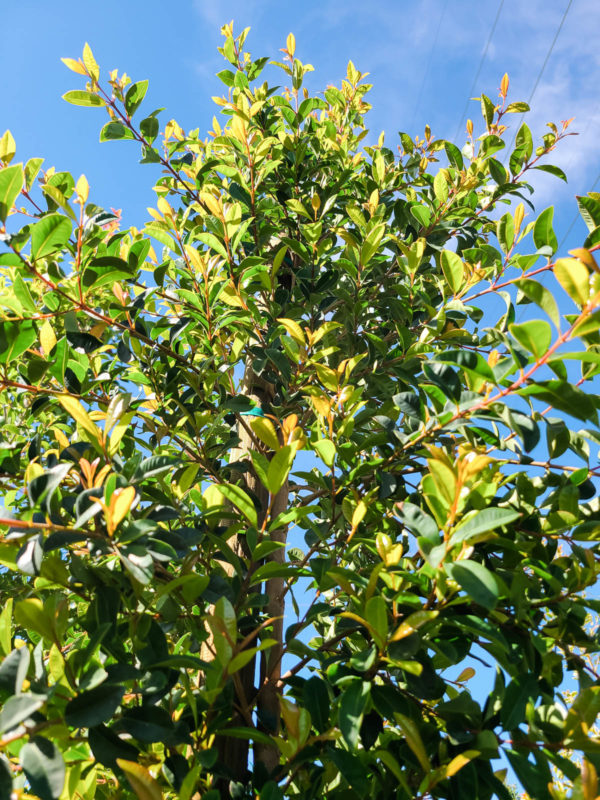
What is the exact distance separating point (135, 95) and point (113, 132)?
171 mm

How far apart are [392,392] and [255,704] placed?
0.94m

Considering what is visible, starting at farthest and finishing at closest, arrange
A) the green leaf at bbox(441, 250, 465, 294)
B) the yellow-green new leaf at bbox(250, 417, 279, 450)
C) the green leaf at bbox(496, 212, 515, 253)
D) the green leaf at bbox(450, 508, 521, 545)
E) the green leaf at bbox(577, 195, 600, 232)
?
the green leaf at bbox(496, 212, 515, 253)
the green leaf at bbox(441, 250, 465, 294)
the green leaf at bbox(577, 195, 600, 232)
the yellow-green new leaf at bbox(250, 417, 279, 450)
the green leaf at bbox(450, 508, 521, 545)

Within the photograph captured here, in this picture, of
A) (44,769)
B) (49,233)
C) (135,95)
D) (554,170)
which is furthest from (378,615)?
(135,95)

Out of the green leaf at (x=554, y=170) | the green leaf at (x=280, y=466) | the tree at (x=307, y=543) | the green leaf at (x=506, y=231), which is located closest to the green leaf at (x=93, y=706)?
the tree at (x=307, y=543)

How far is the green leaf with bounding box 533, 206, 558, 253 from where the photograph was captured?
1.48 metres

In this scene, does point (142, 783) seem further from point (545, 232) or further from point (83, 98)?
point (83, 98)

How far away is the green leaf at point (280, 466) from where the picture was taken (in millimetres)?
1214

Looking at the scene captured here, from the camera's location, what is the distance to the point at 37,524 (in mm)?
1018

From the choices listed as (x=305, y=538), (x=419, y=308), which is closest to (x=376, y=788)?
(x=305, y=538)

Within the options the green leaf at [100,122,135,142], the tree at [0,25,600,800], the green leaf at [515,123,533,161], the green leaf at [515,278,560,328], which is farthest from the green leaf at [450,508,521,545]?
the green leaf at [100,122,135,142]

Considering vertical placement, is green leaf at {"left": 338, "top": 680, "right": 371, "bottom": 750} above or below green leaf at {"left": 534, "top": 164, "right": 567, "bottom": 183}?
below

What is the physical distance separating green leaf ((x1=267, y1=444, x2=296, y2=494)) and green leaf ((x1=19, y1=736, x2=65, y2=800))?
58 centimetres

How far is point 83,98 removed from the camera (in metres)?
2.12

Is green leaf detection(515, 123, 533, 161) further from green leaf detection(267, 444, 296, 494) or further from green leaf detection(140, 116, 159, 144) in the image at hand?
green leaf detection(267, 444, 296, 494)
